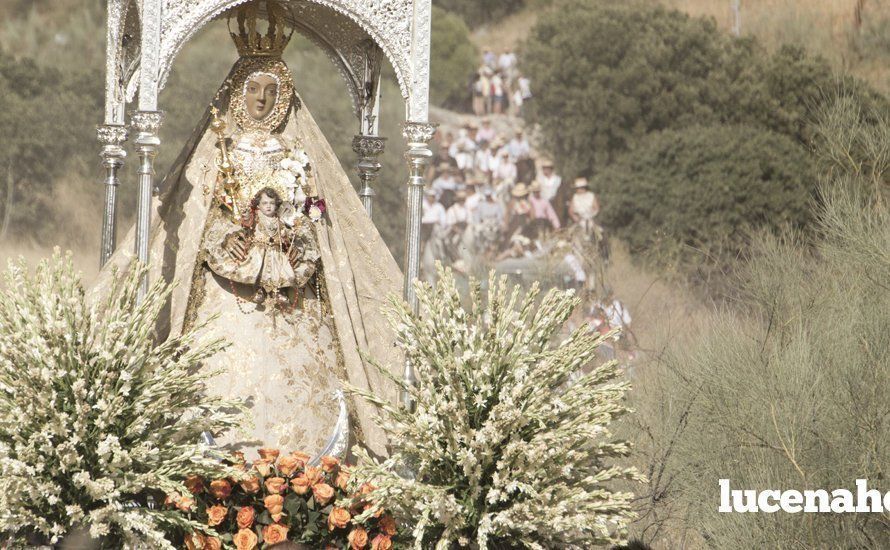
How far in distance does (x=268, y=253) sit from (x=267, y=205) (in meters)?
0.27

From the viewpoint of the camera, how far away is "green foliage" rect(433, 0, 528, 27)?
26562mm

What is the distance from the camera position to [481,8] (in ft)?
87.8

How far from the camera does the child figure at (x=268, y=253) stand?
7953 mm

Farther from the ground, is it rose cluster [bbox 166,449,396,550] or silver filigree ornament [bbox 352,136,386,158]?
silver filigree ornament [bbox 352,136,386,158]

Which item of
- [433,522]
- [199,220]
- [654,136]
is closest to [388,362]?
[199,220]

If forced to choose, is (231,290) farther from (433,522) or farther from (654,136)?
(654,136)

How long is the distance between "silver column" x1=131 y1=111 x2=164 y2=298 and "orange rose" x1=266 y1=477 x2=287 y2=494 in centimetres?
127

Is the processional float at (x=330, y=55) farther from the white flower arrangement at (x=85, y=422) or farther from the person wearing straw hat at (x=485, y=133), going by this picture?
Answer: the person wearing straw hat at (x=485, y=133)

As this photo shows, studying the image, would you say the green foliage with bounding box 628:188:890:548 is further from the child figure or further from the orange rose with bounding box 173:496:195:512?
the orange rose with bounding box 173:496:195:512

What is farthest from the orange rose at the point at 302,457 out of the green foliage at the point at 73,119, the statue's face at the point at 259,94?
the green foliage at the point at 73,119

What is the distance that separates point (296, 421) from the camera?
7.91 m

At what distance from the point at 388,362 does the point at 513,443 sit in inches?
79.9

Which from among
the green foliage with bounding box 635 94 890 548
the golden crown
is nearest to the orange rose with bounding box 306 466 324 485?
the green foliage with bounding box 635 94 890 548

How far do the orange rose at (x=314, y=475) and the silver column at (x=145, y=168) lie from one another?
1308 millimetres
